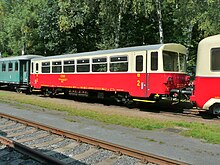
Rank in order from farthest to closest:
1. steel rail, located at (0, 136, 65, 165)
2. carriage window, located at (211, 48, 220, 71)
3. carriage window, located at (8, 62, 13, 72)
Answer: carriage window, located at (8, 62, 13, 72), carriage window, located at (211, 48, 220, 71), steel rail, located at (0, 136, 65, 165)

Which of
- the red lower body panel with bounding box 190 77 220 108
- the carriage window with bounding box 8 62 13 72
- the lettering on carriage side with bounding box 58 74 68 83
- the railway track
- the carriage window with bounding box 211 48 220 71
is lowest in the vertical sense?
the railway track

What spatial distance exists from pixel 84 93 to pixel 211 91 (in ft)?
29.7

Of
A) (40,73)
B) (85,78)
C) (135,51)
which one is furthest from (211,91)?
(40,73)

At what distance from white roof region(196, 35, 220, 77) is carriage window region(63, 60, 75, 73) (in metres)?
9.03

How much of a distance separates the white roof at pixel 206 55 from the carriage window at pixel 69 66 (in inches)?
356

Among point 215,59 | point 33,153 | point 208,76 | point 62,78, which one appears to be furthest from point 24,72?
point 33,153

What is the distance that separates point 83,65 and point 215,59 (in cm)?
864

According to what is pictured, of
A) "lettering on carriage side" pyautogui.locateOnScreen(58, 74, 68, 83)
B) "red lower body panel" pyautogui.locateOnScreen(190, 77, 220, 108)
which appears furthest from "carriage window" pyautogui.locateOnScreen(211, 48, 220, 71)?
"lettering on carriage side" pyautogui.locateOnScreen(58, 74, 68, 83)

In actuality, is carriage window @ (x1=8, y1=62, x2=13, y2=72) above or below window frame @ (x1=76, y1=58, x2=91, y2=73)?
above

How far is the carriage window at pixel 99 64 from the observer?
16478 millimetres

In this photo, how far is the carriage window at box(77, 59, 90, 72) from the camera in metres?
17.7

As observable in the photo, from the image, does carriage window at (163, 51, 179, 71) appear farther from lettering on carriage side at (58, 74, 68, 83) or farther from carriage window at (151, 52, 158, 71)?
lettering on carriage side at (58, 74, 68, 83)

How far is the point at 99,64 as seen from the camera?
16.8 metres

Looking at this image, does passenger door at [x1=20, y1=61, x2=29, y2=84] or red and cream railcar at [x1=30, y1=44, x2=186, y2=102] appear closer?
red and cream railcar at [x1=30, y1=44, x2=186, y2=102]
